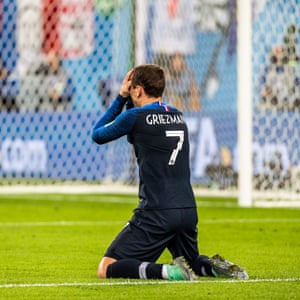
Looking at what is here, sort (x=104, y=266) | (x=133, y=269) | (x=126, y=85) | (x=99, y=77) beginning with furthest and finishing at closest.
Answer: (x=99, y=77), (x=126, y=85), (x=104, y=266), (x=133, y=269)

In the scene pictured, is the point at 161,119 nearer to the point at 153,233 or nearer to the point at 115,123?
the point at 115,123

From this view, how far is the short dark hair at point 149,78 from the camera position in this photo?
7184 mm

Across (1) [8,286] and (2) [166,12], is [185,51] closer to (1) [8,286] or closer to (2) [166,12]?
(2) [166,12]

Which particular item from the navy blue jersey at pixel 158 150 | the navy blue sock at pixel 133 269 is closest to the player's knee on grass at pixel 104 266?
the navy blue sock at pixel 133 269

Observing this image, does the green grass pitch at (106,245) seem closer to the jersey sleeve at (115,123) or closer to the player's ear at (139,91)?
the jersey sleeve at (115,123)

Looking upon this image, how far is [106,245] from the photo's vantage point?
31.2ft

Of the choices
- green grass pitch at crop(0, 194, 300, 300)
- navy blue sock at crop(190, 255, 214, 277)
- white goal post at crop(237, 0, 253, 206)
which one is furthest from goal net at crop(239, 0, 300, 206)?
navy blue sock at crop(190, 255, 214, 277)

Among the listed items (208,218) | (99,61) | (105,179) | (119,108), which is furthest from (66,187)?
(119,108)

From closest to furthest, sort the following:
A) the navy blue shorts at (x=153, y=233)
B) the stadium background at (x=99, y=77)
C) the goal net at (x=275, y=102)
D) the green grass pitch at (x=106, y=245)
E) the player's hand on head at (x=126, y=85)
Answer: the green grass pitch at (x=106, y=245), the navy blue shorts at (x=153, y=233), the player's hand on head at (x=126, y=85), the goal net at (x=275, y=102), the stadium background at (x=99, y=77)

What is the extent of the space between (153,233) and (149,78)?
37.0 inches

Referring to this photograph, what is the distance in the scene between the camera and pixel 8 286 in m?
6.72

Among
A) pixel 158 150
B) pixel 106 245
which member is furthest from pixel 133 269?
pixel 106 245

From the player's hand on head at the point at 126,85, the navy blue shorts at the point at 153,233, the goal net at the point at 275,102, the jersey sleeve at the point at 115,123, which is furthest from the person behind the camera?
the goal net at the point at 275,102

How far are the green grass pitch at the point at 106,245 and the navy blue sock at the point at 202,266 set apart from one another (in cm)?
10
